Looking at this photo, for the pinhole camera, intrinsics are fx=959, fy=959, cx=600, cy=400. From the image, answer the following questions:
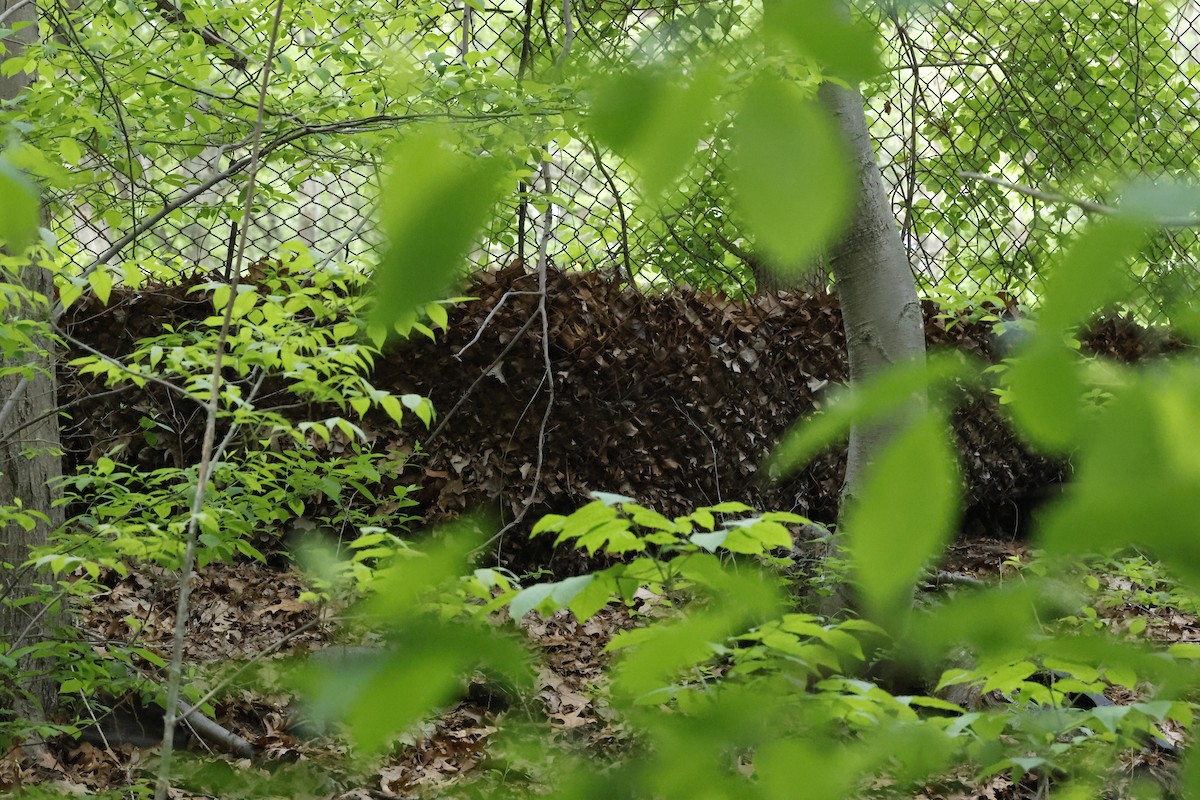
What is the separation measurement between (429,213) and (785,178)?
16 centimetres

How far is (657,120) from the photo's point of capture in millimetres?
473

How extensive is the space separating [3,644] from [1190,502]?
112 inches

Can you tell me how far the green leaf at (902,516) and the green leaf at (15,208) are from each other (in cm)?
54

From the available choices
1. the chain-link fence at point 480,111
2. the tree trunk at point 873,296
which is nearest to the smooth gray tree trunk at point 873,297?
the tree trunk at point 873,296

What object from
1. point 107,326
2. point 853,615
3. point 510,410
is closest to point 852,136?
point 853,615

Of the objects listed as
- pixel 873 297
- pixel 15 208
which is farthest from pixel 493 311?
pixel 15 208

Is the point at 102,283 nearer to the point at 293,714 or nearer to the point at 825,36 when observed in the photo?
the point at 293,714

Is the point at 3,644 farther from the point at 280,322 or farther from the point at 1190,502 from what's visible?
the point at 1190,502

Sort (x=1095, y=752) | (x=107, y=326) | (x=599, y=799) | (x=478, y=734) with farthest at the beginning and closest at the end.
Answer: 1. (x=107, y=326)
2. (x=478, y=734)
3. (x=1095, y=752)
4. (x=599, y=799)

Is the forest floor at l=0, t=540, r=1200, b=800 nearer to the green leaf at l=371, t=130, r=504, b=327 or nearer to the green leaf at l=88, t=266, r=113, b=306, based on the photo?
the green leaf at l=88, t=266, r=113, b=306

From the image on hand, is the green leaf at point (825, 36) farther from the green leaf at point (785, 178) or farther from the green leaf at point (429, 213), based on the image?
the green leaf at point (429, 213)

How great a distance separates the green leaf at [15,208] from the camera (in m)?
0.61

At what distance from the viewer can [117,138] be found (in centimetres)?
308

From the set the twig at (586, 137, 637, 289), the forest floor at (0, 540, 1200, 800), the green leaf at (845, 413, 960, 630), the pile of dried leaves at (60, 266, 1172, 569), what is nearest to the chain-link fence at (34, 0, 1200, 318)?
the twig at (586, 137, 637, 289)
